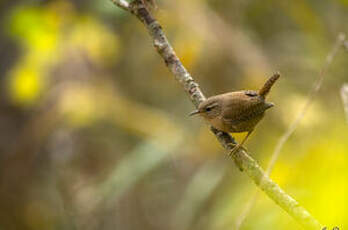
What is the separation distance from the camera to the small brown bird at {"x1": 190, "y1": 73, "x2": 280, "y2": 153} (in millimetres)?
2805

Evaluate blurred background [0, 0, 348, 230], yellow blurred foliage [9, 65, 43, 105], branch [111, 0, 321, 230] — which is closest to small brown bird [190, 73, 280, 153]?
branch [111, 0, 321, 230]

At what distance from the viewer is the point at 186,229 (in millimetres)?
4695

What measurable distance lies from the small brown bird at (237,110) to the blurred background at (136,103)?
0.77m

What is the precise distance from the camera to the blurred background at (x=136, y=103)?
14.1 feet

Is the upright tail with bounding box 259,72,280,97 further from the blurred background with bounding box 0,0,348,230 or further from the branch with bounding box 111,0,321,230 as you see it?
the blurred background with bounding box 0,0,348,230

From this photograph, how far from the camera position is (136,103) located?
5242mm

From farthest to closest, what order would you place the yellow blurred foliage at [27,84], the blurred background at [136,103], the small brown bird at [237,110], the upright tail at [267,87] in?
the yellow blurred foliage at [27,84] < the blurred background at [136,103] < the upright tail at [267,87] < the small brown bird at [237,110]

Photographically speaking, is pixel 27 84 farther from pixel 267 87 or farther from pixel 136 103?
pixel 267 87

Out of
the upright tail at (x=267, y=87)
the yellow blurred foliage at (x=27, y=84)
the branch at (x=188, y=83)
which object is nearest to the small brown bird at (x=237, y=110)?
the upright tail at (x=267, y=87)

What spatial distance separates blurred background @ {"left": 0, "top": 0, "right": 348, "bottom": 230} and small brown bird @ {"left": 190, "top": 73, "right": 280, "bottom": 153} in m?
0.77

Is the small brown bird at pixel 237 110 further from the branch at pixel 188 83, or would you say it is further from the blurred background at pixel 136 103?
the blurred background at pixel 136 103

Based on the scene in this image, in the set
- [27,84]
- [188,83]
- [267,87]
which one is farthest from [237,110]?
[27,84]

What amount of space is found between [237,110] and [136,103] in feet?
7.90

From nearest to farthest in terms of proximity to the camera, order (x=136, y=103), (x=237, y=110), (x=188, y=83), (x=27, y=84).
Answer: (x=188, y=83), (x=237, y=110), (x=27, y=84), (x=136, y=103)
